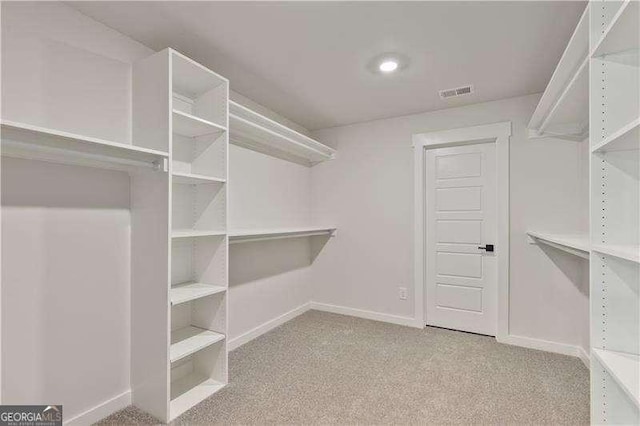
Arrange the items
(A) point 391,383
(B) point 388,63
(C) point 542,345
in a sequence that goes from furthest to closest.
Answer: (C) point 542,345
(B) point 388,63
(A) point 391,383

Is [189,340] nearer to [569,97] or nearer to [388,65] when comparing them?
[388,65]

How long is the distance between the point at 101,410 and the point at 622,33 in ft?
10.4

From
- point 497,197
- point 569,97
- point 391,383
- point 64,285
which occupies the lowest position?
point 391,383

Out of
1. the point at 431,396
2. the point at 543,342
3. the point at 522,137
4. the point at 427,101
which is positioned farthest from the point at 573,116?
the point at 431,396

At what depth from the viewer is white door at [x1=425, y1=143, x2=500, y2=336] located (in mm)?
3186

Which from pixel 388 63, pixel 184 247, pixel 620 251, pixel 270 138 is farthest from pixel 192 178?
pixel 620 251

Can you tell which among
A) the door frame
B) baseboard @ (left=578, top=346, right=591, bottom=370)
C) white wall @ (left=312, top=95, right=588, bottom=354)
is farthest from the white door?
baseboard @ (left=578, top=346, right=591, bottom=370)

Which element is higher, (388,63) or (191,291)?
(388,63)

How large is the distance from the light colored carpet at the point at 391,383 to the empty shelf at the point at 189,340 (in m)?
0.37

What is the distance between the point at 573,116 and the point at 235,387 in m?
3.29

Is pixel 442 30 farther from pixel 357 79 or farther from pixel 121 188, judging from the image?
pixel 121 188

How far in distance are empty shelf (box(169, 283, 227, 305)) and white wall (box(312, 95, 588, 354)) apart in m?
2.02

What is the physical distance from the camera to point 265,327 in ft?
10.6

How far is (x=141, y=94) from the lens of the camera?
196 centimetres
